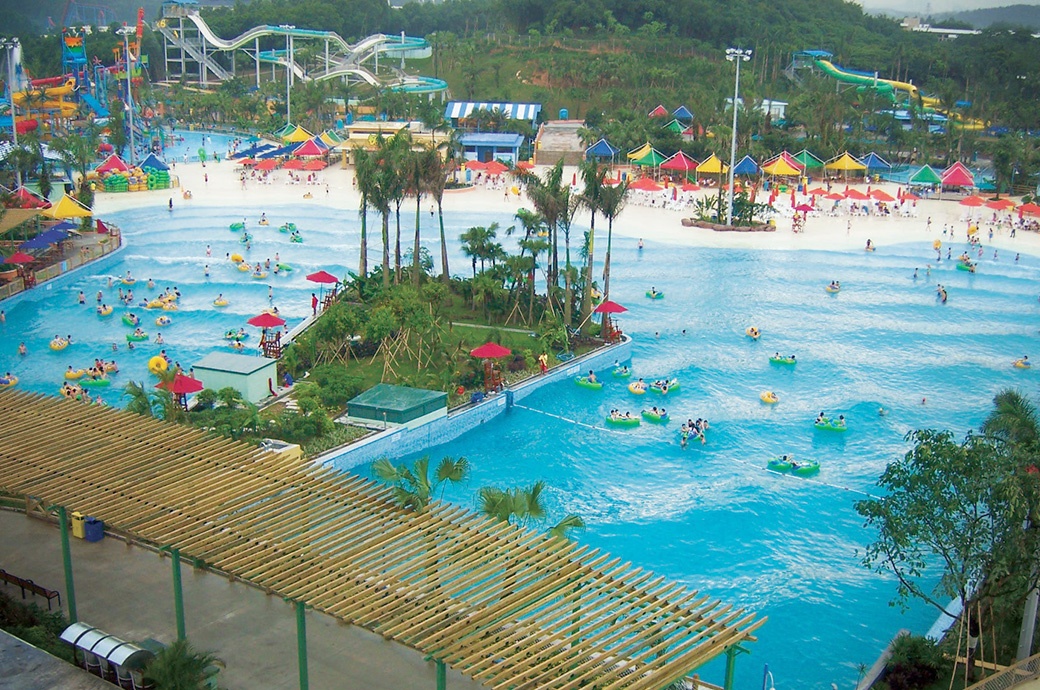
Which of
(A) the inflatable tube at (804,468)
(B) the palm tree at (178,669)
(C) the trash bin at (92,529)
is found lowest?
(A) the inflatable tube at (804,468)

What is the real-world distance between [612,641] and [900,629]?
11040 mm

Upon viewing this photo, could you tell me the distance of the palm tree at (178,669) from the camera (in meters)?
13.5

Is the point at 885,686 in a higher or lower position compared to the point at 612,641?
lower

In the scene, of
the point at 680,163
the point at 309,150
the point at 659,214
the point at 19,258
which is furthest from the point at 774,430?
the point at 309,150

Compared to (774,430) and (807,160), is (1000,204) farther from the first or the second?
(774,430)

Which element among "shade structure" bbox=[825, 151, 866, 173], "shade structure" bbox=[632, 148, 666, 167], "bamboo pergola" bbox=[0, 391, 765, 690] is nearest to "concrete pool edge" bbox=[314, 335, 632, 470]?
"bamboo pergola" bbox=[0, 391, 765, 690]

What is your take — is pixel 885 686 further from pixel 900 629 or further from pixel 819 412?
pixel 819 412

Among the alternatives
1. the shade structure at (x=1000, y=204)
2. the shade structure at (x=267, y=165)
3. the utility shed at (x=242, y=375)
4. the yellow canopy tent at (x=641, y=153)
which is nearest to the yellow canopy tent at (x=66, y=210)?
the shade structure at (x=267, y=165)

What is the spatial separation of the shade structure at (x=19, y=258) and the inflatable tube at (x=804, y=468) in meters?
32.1

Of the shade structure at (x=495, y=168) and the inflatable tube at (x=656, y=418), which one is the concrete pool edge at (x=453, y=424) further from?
the shade structure at (x=495, y=168)

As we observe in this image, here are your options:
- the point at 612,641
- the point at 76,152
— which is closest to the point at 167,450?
the point at 612,641

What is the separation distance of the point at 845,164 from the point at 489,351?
161 ft

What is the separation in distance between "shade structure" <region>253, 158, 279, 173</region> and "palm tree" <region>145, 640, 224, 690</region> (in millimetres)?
64137

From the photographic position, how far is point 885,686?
58.0ft
